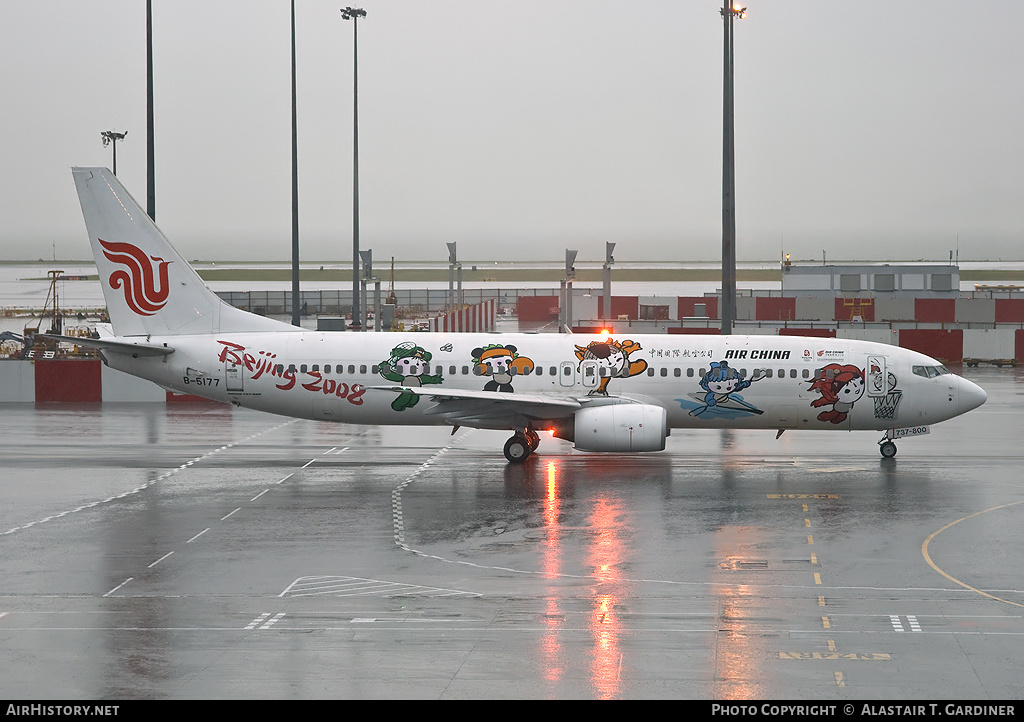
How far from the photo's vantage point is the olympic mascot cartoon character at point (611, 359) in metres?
36.0

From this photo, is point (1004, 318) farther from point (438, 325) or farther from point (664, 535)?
point (664, 535)

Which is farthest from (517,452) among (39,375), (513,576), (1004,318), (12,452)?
(1004,318)

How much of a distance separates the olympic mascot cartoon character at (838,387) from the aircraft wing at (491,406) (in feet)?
24.5

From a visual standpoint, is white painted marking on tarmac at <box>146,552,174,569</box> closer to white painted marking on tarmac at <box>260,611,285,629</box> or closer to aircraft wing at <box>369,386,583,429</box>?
white painted marking on tarmac at <box>260,611,285,629</box>

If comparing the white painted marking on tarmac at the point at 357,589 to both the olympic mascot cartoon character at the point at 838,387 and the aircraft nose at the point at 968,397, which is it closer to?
the olympic mascot cartoon character at the point at 838,387

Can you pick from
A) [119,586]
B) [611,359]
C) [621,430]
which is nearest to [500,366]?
[611,359]

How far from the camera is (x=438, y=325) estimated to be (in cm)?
6819

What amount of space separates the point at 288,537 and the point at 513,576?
5.99 meters

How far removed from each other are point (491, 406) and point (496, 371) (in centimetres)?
163

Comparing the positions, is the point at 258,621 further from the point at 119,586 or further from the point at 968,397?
the point at 968,397

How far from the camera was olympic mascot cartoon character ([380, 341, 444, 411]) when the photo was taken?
36031 millimetres

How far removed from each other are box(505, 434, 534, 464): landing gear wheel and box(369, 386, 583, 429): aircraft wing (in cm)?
47

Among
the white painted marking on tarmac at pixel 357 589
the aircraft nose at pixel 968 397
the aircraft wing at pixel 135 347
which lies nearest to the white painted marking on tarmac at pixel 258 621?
the white painted marking on tarmac at pixel 357 589
